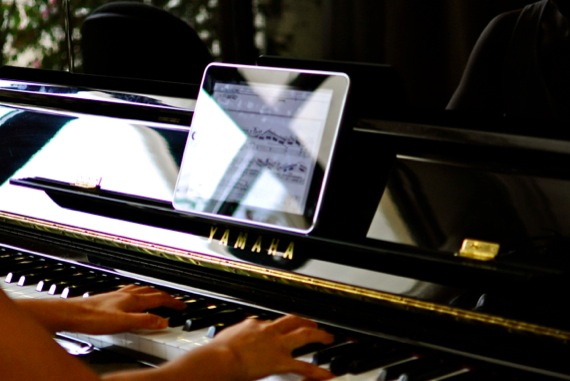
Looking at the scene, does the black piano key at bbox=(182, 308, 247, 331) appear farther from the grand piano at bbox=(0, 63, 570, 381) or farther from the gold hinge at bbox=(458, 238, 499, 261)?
the gold hinge at bbox=(458, 238, 499, 261)

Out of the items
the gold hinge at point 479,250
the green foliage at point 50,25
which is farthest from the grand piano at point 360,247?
the green foliage at point 50,25

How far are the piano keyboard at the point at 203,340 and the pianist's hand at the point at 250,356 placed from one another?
4cm

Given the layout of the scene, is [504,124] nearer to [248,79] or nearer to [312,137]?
[312,137]

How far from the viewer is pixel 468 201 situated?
1.54m

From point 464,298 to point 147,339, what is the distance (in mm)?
543

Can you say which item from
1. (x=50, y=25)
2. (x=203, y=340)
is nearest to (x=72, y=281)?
(x=203, y=340)

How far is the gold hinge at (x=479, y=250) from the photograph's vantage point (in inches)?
57.7

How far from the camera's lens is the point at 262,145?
5.64 feet

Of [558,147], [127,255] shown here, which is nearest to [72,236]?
[127,255]

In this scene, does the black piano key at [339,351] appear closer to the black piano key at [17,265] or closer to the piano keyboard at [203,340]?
the piano keyboard at [203,340]

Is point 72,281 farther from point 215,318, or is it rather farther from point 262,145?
point 262,145

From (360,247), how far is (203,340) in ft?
1.02

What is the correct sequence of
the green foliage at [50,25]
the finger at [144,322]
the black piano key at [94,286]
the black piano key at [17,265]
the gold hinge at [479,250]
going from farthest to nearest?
the green foliage at [50,25] < the black piano key at [17,265] < the black piano key at [94,286] < the finger at [144,322] < the gold hinge at [479,250]

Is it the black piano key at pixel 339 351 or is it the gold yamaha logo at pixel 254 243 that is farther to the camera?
the gold yamaha logo at pixel 254 243
